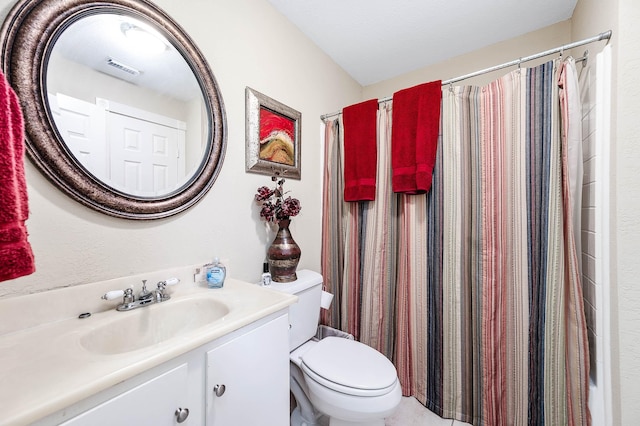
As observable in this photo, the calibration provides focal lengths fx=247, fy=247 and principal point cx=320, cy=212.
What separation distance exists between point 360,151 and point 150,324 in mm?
1440

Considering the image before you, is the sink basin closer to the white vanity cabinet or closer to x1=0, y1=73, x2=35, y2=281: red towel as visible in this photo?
the white vanity cabinet

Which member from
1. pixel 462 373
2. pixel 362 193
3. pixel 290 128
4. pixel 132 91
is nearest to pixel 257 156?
pixel 290 128

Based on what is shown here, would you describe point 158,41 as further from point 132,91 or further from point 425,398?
point 425,398

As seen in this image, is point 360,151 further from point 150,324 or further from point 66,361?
point 66,361

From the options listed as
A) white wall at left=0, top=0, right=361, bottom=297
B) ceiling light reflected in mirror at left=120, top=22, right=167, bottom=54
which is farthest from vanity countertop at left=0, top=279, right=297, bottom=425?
ceiling light reflected in mirror at left=120, top=22, right=167, bottom=54

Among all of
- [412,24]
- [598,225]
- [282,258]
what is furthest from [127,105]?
[598,225]

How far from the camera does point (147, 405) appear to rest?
55 centimetres

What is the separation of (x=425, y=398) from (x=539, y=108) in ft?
5.45

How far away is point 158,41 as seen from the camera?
99 cm

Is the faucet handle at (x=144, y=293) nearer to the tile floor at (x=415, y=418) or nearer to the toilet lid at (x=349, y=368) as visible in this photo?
the toilet lid at (x=349, y=368)

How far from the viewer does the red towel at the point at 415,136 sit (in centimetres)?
140

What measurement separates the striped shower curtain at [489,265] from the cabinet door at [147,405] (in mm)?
1264

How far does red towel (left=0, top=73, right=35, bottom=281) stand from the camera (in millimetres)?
436

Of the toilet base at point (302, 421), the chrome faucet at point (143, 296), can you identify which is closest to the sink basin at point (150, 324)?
the chrome faucet at point (143, 296)
